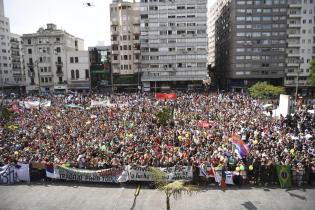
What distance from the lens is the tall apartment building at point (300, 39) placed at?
75.1 m

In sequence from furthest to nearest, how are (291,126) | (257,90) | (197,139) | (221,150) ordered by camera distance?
(257,90) < (291,126) < (197,139) < (221,150)

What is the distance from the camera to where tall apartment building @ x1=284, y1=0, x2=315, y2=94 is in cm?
7506

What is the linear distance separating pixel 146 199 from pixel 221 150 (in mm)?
6142

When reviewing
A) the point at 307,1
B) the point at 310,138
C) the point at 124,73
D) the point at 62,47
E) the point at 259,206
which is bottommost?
the point at 259,206

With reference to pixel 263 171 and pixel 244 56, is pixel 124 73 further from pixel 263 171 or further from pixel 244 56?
pixel 263 171

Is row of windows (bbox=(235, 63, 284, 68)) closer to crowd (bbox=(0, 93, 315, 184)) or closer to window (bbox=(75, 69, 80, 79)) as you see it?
window (bbox=(75, 69, 80, 79))

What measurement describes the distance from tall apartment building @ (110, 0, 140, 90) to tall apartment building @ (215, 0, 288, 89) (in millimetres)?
25859

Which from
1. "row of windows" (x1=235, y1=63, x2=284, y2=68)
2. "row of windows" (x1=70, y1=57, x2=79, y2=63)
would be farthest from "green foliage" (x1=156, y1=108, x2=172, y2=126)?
"row of windows" (x1=235, y1=63, x2=284, y2=68)

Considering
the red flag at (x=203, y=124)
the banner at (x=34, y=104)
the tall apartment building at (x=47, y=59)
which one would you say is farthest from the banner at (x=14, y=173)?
the tall apartment building at (x=47, y=59)

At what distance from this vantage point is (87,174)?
16.7m

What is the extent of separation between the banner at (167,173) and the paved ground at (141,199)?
691mm

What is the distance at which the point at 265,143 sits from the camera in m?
20.2

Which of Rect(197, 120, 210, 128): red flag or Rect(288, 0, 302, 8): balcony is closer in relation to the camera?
Rect(197, 120, 210, 128): red flag

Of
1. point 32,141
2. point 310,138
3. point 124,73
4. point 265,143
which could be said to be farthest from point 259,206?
point 124,73
